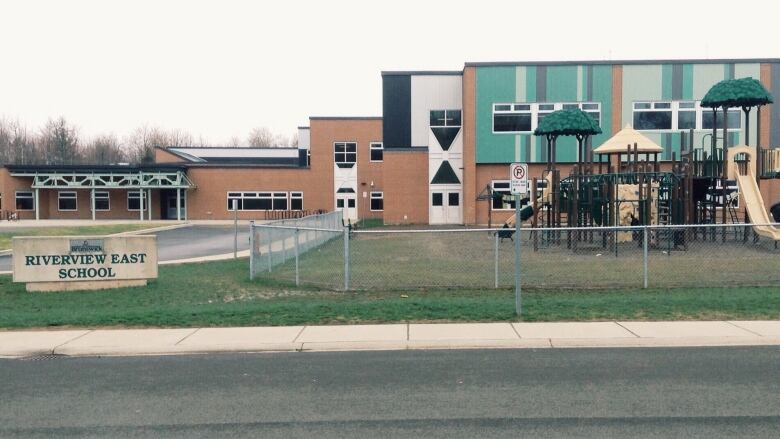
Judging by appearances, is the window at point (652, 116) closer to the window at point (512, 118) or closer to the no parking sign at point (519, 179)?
the window at point (512, 118)

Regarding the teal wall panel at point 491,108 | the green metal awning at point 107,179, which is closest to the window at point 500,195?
the teal wall panel at point 491,108

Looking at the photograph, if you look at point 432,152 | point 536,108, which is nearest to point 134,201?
point 432,152

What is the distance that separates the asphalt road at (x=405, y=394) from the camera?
20.3 feet

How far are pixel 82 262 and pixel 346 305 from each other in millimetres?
6838

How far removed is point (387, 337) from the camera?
10.2 m

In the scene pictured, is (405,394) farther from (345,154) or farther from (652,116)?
(345,154)

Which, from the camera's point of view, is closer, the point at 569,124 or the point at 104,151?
the point at 569,124

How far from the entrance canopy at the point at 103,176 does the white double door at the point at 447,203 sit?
21062mm

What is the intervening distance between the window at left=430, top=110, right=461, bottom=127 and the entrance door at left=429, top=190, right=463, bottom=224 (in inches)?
173

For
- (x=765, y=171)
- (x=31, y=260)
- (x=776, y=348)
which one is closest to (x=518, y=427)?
(x=776, y=348)

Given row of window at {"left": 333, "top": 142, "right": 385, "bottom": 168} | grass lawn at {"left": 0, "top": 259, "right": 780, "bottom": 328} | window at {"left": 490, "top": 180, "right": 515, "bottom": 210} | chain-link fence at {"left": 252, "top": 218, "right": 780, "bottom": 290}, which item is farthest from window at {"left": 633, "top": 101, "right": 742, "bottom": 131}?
grass lawn at {"left": 0, "top": 259, "right": 780, "bottom": 328}

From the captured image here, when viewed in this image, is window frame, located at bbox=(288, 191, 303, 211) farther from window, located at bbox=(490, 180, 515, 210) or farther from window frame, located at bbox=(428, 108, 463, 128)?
window, located at bbox=(490, 180, 515, 210)

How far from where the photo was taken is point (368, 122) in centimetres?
5600

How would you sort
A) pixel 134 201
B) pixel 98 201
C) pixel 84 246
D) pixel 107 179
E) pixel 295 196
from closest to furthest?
pixel 84 246
pixel 107 179
pixel 295 196
pixel 98 201
pixel 134 201
